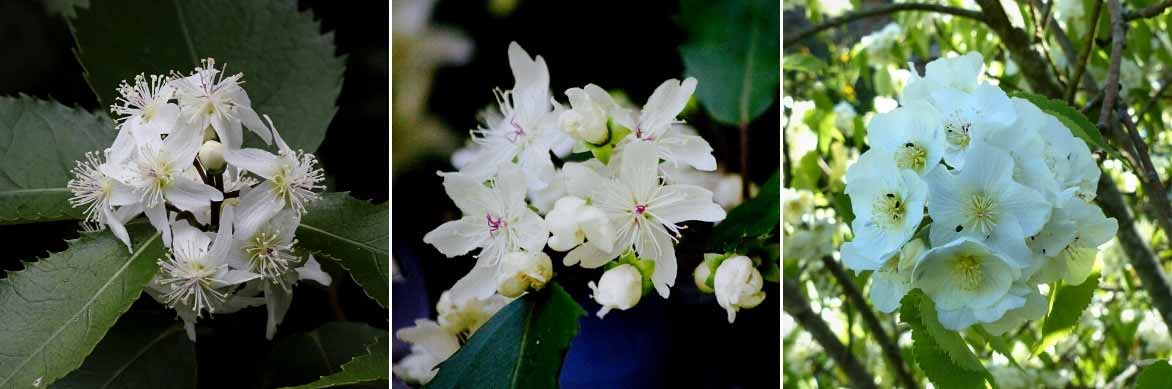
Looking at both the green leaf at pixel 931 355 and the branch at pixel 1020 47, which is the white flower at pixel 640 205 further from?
the branch at pixel 1020 47

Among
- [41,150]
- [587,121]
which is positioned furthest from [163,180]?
[587,121]

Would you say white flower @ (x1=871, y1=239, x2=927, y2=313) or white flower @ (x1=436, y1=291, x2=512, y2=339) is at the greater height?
white flower @ (x1=871, y1=239, x2=927, y2=313)

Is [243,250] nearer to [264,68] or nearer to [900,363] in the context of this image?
[264,68]

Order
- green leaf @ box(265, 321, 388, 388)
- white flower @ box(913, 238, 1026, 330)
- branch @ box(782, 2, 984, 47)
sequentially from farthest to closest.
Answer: branch @ box(782, 2, 984, 47)
green leaf @ box(265, 321, 388, 388)
white flower @ box(913, 238, 1026, 330)

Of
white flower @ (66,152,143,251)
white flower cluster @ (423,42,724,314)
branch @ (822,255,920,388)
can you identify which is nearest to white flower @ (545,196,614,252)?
white flower cluster @ (423,42,724,314)

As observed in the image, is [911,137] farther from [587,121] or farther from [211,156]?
[211,156]

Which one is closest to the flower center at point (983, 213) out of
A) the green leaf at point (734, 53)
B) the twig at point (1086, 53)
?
the green leaf at point (734, 53)

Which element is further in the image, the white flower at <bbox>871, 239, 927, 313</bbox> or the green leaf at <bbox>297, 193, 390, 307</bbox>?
the green leaf at <bbox>297, 193, 390, 307</bbox>

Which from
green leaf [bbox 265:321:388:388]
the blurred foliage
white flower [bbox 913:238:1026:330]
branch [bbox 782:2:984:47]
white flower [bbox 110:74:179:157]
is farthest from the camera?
the blurred foliage

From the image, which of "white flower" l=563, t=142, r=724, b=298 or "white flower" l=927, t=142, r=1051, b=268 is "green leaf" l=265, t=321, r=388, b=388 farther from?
"white flower" l=927, t=142, r=1051, b=268
